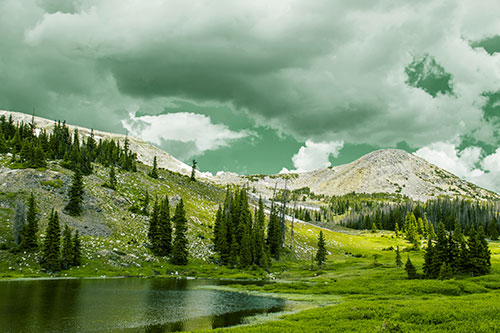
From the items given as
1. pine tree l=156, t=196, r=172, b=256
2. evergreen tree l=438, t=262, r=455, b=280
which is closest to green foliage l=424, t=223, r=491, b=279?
evergreen tree l=438, t=262, r=455, b=280

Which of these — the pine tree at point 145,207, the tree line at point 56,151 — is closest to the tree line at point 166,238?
the pine tree at point 145,207

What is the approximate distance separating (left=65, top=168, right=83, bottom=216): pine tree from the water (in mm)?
42919

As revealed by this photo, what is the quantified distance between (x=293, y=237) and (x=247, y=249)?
55.4 meters

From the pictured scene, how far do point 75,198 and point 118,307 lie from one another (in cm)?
7661

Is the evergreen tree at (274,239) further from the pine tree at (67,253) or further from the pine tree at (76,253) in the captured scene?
the pine tree at (67,253)

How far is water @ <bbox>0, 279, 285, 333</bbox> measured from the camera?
37469mm

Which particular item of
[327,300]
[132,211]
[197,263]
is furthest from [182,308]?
[132,211]

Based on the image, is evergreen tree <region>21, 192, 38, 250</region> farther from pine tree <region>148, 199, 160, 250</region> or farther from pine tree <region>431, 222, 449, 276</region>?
pine tree <region>431, 222, 449, 276</region>

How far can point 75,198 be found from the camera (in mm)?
112125

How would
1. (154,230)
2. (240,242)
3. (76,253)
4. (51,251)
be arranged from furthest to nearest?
(240,242), (154,230), (76,253), (51,251)

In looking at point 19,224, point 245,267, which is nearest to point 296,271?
point 245,267

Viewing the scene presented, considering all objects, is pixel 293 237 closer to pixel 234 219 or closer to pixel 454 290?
pixel 234 219

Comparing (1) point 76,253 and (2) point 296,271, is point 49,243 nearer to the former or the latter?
(1) point 76,253

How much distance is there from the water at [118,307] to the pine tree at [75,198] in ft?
141
